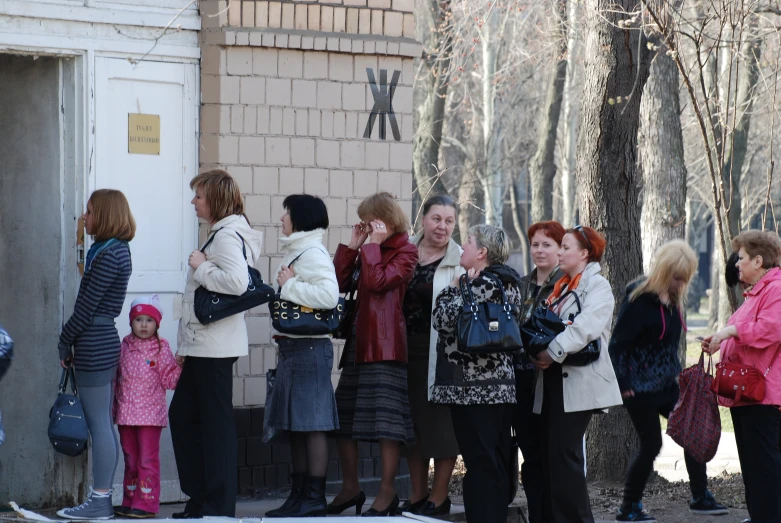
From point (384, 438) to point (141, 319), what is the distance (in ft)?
4.71

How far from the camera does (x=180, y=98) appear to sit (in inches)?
269

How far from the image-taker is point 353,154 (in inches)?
286

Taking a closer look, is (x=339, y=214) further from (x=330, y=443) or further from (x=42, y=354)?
(x=42, y=354)

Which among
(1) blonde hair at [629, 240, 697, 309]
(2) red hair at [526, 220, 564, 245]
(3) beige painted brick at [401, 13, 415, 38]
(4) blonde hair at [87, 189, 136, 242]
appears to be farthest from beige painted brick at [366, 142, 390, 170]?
(4) blonde hair at [87, 189, 136, 242]

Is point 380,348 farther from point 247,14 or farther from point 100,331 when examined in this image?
point 247,14

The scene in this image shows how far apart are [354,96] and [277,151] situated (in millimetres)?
645

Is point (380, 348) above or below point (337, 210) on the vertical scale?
below

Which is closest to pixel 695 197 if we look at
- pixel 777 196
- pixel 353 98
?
pixel 777 196

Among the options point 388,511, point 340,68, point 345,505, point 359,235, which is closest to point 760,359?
point 388,511

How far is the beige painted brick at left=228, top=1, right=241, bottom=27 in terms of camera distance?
681cm

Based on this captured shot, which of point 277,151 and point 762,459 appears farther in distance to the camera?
point 277,151

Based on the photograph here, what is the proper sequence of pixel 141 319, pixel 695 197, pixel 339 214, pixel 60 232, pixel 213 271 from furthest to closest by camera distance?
pixel 695 197 < pixel 339 214 < pixel 60 232 < pixel 141 319 < pixel 213 271

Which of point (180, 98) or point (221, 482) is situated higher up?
point (180, 98)

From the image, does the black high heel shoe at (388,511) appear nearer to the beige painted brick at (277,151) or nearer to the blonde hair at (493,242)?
the blonde hair at (493,242)
